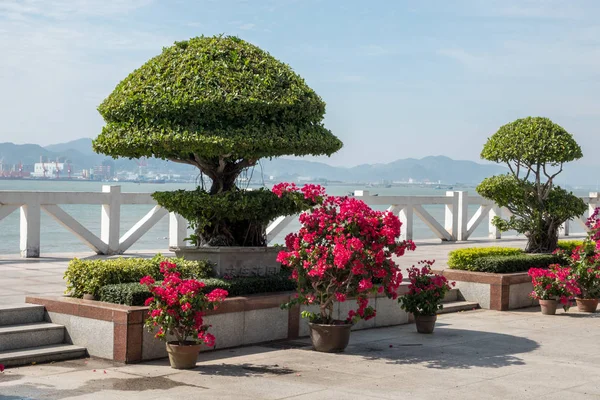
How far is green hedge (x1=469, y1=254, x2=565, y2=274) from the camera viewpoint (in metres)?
14.1

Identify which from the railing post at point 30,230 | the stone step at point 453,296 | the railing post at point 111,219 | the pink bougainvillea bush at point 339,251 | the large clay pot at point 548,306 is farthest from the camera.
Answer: the railing post at point 111,219

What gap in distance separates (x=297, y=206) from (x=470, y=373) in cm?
316

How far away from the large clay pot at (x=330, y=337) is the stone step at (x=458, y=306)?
3846mm

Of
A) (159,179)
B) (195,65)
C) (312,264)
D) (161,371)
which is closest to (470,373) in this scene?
(312,264)

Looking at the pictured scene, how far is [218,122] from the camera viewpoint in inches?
403

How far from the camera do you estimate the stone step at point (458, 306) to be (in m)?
13.4

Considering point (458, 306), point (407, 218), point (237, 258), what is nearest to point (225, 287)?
point (237, 258)

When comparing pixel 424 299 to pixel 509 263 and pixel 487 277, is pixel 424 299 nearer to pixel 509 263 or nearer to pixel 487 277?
pixel 487 277

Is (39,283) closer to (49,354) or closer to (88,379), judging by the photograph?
(49,354)

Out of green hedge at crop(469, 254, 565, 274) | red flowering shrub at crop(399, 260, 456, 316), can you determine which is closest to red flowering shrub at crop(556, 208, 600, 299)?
green hedge at crop(469, 254, 565, 274)

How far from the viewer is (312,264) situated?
957 centimetres

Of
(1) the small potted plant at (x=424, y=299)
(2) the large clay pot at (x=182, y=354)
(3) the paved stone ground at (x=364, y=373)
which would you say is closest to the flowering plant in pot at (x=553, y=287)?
(3) the paved stone ground at (x=364, y=373)

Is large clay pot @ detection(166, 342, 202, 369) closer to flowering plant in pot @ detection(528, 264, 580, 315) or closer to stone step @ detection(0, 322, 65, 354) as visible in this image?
stone step @ detection(0, 322, 65, 354)

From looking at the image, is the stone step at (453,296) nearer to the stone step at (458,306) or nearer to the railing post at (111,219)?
the stone step at (458,306)
